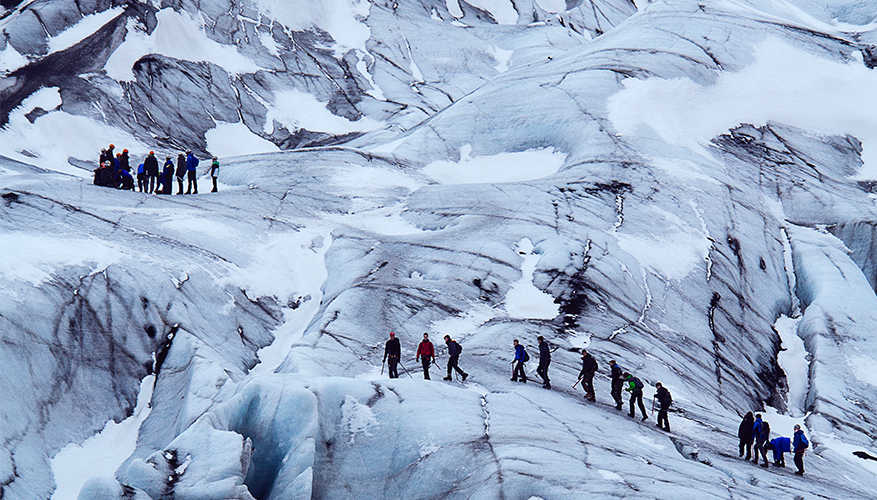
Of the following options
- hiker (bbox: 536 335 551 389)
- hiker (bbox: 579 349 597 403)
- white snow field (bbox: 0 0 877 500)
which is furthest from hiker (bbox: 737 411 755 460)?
hiker (bbox: 536 335 551 389)

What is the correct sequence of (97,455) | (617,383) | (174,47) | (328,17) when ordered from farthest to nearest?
(328,17), (174,47), (617,383), (97,455)

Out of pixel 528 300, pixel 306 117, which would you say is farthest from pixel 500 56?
pixel 528 300

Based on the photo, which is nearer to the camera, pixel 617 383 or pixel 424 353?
pixel 424 353

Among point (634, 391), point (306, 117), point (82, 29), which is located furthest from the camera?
point (306, 117)

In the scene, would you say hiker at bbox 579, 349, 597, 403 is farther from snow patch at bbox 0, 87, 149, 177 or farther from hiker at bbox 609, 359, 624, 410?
snow patch at bbox 0, 87, 149, 177

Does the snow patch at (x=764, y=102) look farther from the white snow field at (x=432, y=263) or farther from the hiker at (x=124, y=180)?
the hiker at (x=124, y=180)

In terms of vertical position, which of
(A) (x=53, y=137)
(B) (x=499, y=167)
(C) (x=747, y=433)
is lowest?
(B) (x=499, y=167)

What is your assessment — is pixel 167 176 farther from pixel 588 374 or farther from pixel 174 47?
pixel 174 47

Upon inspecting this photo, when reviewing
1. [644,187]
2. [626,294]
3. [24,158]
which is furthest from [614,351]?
[24,158]

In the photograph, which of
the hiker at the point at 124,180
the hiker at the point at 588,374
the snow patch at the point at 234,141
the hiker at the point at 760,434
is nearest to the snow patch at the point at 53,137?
the snow patch at the point at 234,141
